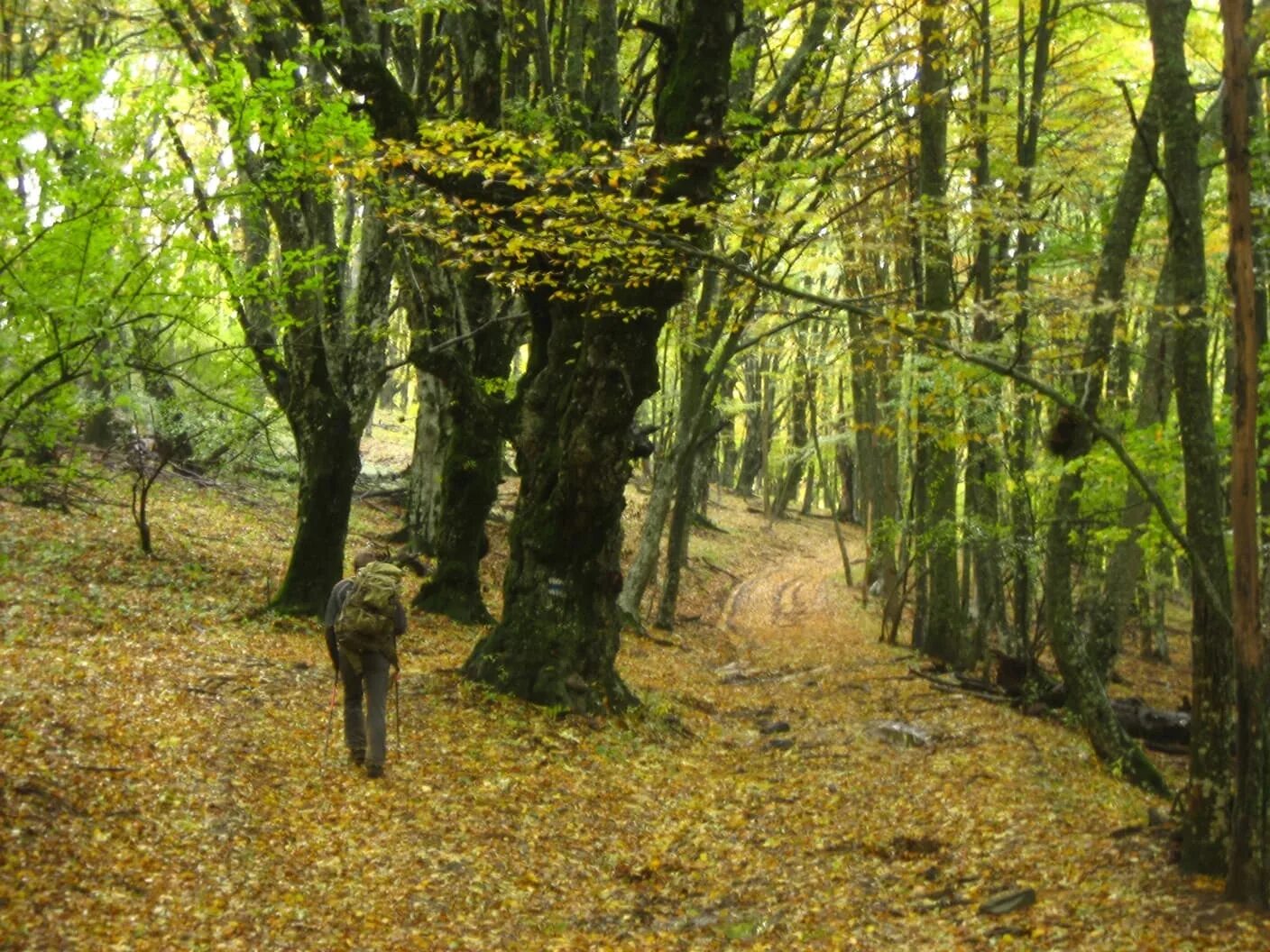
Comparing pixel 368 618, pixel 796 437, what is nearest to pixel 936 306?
pixel 368 618

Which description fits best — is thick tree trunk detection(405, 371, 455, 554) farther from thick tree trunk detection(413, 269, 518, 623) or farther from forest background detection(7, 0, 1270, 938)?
thick tree trunk detection(413, 269, 518, 623)

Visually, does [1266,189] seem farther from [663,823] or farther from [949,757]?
[663,823]

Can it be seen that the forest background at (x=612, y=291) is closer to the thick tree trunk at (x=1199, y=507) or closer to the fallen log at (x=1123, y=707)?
the thick tree trunk at (x=1199, y=507)

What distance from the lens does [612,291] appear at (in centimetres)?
945

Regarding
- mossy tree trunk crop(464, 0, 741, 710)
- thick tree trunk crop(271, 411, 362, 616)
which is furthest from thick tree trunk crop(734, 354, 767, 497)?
mossy tree trunk crop(464, 0, 741, 710)

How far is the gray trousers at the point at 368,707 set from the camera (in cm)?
791

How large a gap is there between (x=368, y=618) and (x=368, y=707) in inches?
26.6

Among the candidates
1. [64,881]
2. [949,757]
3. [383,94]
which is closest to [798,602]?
[949,757]

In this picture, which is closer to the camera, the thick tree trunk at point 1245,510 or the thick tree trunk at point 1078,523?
the thick tree trunk at point 1245,510

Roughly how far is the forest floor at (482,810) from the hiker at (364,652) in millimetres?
289

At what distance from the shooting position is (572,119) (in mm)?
10195

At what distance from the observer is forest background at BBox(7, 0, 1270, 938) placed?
630 cm

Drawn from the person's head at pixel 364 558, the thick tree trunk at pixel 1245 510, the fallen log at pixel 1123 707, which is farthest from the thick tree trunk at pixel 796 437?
the thick tree trunk at pixel 1245 510

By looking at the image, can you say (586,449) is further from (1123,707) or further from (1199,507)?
(1123,707)
